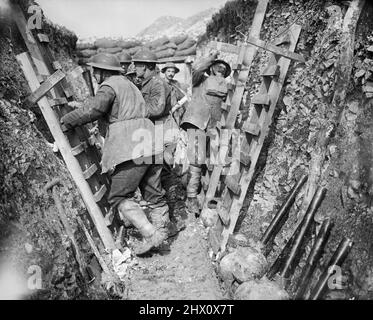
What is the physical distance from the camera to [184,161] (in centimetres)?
526

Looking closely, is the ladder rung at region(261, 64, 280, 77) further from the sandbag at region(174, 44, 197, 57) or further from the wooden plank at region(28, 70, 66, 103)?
the sandbag at region(174, 44, 197, 57)

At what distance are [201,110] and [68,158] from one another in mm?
2107

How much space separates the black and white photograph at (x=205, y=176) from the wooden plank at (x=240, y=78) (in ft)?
0.07

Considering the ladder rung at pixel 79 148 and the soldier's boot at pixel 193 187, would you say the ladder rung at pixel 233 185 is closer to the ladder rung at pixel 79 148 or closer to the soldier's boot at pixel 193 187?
the soldier's boot at pixel 193 187

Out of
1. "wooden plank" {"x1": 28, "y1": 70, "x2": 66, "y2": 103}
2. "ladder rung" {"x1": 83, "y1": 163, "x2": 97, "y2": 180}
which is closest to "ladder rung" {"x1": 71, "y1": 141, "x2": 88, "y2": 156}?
"ladder rung" {"x1": 83, "y1": 163, "x2": 97, "y2": 180}

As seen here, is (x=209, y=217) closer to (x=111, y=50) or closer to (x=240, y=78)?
(x=240, y=78)

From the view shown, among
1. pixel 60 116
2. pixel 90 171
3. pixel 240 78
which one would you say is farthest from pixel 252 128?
pixel 60 116

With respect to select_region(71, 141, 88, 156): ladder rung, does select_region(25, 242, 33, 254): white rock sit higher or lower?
lower

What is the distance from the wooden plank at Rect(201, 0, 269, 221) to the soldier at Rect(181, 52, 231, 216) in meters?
0.41

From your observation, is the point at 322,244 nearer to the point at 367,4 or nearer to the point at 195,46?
the point at 367,4

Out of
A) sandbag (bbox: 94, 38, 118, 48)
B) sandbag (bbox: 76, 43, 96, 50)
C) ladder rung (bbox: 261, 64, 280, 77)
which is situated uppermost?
ladder rung (bbox: 261, 64, 280, 77)

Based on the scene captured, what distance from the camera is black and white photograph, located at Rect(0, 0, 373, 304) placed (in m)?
2.67
